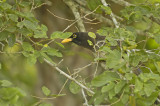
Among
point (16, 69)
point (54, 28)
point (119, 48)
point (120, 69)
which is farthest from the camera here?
point (54, 28)

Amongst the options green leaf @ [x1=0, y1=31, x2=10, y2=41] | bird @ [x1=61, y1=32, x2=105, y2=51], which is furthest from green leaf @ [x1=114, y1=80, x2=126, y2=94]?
bird @ [x1=61, y1=32, x2=105, y2=51]

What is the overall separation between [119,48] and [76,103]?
9.14 feet

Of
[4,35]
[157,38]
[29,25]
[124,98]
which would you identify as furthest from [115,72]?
[4,35]

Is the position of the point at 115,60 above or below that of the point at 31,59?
below

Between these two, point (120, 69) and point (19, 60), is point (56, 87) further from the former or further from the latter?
point (120, 69)

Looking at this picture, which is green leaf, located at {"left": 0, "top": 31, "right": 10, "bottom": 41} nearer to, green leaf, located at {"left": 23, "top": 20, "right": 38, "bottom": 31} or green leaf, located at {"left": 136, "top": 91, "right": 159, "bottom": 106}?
green leaf, located at {"left": 23, "top": 20, "right": 38, "bottom": 31}

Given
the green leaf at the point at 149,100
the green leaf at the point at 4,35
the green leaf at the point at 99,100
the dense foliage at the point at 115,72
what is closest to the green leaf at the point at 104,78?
the dense foliage at the point at 115,72

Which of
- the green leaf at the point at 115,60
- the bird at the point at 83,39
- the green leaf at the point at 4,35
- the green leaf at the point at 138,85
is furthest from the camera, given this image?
the bird at the point at 83,39

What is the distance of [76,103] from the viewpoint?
17.0 ft

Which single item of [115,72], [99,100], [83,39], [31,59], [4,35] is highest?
[4,35]

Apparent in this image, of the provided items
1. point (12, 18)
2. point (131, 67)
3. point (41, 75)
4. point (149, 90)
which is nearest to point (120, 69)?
point (131, 67)

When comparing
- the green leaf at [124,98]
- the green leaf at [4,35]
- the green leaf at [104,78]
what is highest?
the green leaf at [4,35]

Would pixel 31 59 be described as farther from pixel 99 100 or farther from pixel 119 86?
pixel 119 86

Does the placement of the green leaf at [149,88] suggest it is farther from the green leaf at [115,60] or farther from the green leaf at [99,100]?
the green leaf at [99,100]
